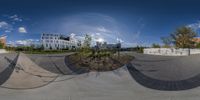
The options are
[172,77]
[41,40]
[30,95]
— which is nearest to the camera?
[41,40]

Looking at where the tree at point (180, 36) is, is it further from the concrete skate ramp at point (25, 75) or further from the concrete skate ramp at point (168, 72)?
the concrete skate ramp at point (25, 75)

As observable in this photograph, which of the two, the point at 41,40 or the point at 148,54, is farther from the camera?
the point at 148,54

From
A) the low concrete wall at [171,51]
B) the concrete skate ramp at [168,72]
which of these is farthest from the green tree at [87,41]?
the low concrete wall at [171,51]

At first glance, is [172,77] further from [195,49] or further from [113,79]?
[113,79]

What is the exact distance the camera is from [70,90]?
2.27 meters

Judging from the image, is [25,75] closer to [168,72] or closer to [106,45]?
[106,45]

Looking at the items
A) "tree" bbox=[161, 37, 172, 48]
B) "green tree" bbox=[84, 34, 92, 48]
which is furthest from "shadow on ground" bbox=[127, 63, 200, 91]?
"green tree" bbox=[84, 34, 92, 48]

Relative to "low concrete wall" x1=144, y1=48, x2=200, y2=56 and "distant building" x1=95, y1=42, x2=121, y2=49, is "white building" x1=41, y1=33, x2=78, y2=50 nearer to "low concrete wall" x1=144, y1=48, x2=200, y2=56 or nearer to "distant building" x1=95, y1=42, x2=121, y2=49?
"distant building" x1=95, y1=42, x2=121, y2=49

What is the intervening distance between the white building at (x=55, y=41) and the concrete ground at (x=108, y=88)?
53 cm

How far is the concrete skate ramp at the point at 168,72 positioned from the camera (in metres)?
2.29

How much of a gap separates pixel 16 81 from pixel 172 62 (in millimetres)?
1779

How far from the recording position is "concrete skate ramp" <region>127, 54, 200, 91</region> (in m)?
2.29

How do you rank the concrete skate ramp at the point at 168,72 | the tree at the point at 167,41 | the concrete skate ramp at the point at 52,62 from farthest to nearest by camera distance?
1. the tree at the point at 167,41
2. the concrete skate ramp at the point at 168,72
3. the concrete skate ramp at the point at 52,62

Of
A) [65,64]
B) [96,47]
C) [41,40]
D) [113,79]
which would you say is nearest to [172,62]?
[113,79]
